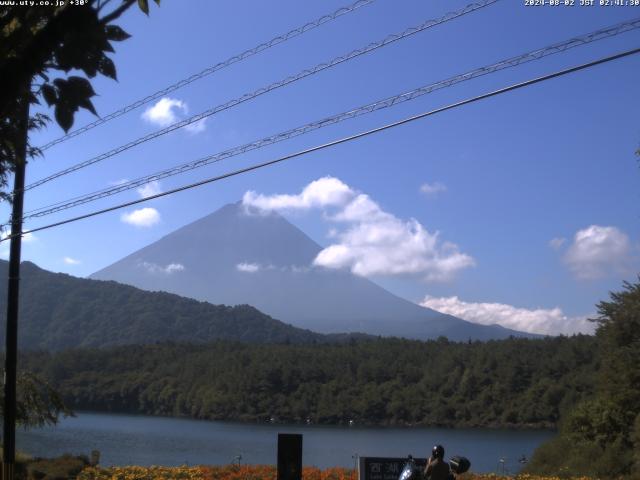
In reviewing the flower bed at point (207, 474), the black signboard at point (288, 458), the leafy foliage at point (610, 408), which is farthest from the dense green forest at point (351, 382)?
the black signboard at point (288, 458)

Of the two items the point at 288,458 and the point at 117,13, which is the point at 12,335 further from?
the point at 117,13

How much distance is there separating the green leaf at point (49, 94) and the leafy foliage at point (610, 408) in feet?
69.8

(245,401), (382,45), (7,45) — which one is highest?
(382,45)

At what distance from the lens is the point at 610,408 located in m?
25.4

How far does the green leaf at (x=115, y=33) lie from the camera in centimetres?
403

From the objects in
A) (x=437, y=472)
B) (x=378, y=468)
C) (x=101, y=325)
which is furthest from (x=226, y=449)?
(x=101, y=325)

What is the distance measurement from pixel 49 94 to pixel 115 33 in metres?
0.47

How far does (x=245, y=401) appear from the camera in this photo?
76000mm

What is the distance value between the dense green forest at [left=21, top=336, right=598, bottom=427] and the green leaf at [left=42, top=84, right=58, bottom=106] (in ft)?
176

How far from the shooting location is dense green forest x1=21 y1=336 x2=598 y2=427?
202ft

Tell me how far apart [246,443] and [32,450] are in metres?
10.4

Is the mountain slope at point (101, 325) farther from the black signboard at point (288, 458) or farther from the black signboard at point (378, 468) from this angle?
the black signboard at point (288, 458)

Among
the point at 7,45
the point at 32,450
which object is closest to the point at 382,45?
the point at 7,45

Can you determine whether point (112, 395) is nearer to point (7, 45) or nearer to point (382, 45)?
point (382, 45)
